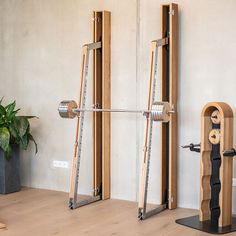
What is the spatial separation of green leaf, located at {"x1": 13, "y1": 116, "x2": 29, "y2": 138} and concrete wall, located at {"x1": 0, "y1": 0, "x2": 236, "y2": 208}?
0.39m

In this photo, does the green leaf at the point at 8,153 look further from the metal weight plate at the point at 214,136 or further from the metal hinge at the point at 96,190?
the metal weight plate at the point at 214,136

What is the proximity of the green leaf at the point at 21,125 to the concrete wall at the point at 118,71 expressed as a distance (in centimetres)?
39

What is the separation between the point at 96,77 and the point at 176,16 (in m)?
1.14

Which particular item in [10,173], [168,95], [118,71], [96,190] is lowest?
[96,190]

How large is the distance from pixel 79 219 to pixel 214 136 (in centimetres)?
154

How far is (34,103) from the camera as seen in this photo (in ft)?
20.8

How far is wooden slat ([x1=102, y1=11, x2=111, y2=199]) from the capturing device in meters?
5.60

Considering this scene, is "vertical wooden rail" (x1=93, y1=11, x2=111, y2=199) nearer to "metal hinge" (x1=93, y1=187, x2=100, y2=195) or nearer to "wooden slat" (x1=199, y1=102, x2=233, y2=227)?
"metal hinge" (x1=93, y1=187, x2=100, y2=195)

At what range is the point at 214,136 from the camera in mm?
4594

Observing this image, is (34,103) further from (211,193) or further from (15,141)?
(211,193)

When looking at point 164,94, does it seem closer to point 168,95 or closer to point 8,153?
point 168,95

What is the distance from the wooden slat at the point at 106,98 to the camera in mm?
5602

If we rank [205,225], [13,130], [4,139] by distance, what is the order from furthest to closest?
[13,130]
[4,139]
[205,225]

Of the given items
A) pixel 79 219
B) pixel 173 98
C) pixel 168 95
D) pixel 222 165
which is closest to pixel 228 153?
pixel 222 165
